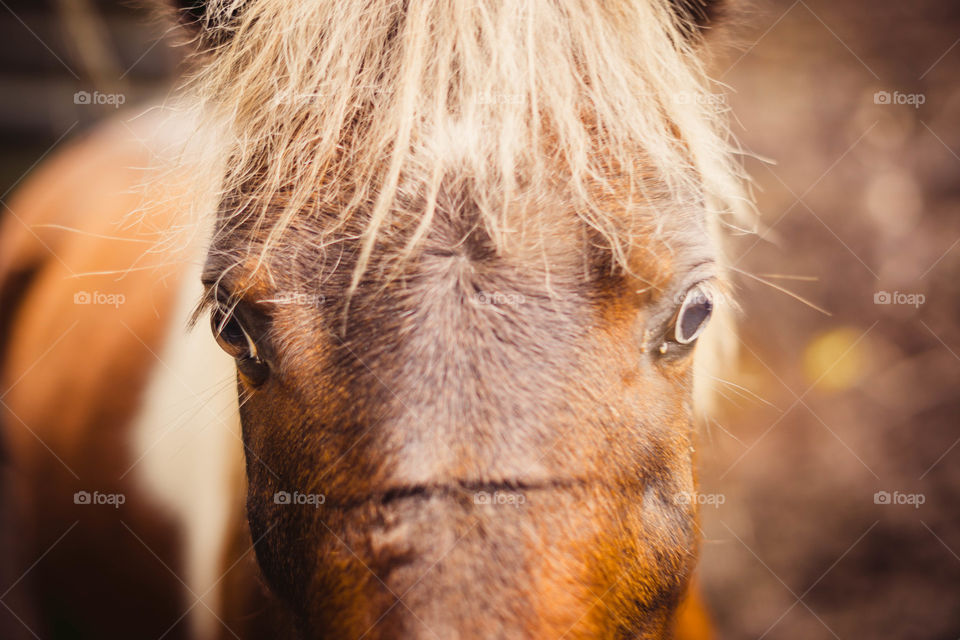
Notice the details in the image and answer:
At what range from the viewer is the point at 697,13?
1.23m

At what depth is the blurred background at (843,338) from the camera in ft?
8.10

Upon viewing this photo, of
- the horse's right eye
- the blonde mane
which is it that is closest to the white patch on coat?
the horse's right eye
